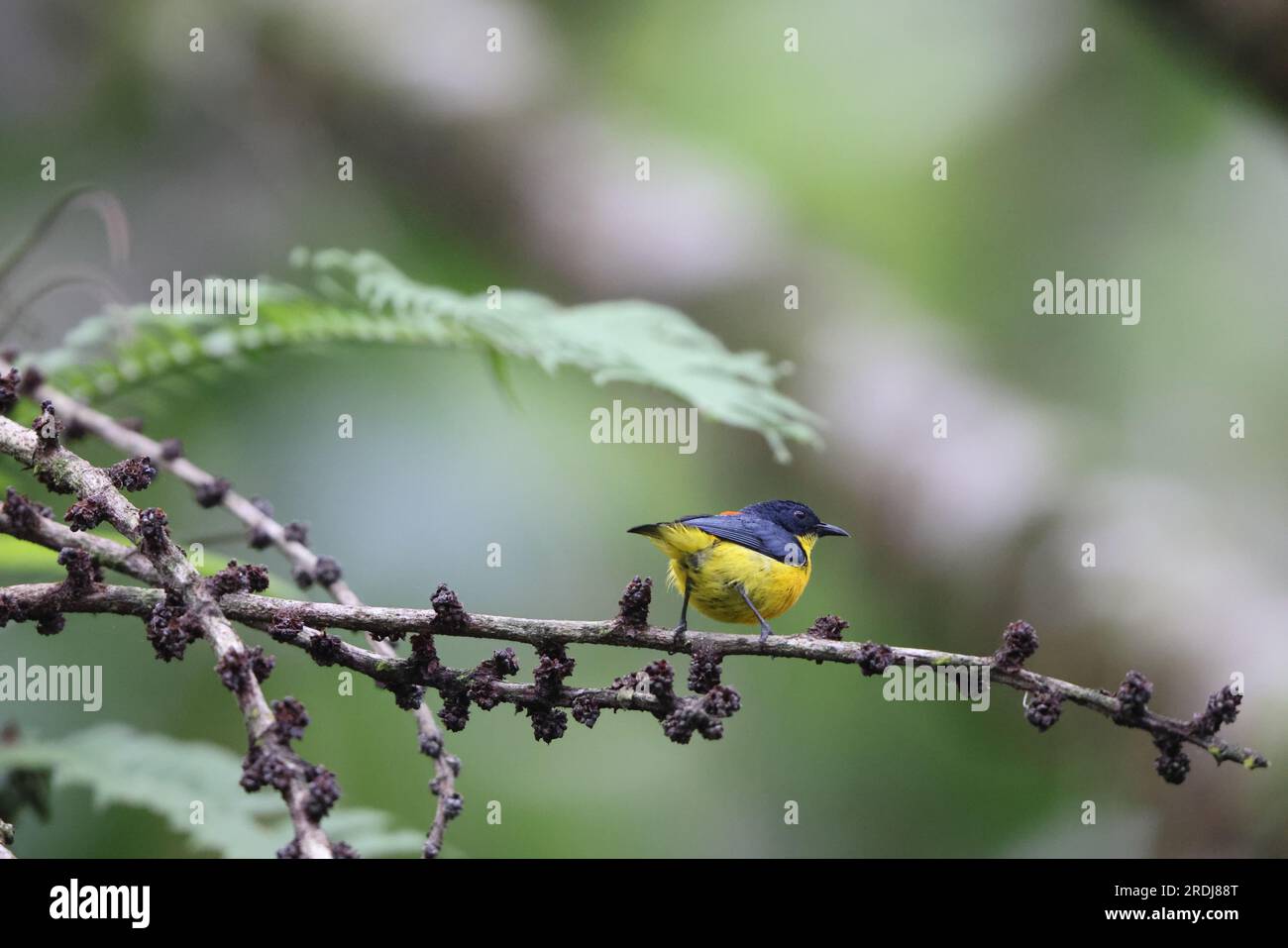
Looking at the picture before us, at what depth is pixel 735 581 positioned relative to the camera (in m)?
2.68

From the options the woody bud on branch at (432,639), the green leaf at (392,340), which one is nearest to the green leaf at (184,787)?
the green leaf at (392,340)

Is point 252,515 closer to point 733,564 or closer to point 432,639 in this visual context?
point 432,639

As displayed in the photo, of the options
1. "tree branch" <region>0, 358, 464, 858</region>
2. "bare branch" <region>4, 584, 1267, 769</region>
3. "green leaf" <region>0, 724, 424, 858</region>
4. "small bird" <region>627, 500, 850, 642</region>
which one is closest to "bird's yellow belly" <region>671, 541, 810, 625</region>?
"small bird" <region>627, 500, 850, 642</region>

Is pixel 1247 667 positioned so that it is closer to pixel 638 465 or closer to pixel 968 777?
pixel 968 777

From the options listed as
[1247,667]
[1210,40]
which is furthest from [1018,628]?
[1210,40]

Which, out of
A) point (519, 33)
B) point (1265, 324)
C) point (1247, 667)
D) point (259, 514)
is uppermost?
point (519, 33)

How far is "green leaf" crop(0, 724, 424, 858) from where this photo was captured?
282 cm

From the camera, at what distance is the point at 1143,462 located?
6.06 metres

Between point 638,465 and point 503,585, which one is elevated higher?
point 638,465

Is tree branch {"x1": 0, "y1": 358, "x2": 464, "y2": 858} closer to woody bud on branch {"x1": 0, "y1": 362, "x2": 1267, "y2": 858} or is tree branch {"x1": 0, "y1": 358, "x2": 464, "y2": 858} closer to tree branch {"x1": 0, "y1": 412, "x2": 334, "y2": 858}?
woody bud on branch {"x1": 0, "y1": 362, "x2": 1267, "y2": 858}

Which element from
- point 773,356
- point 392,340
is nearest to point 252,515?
point 392,340

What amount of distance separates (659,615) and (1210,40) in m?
3.26

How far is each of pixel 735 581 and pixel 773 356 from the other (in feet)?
9.76

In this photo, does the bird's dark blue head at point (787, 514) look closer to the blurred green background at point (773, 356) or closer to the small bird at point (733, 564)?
the small bird at point (733, 564)
